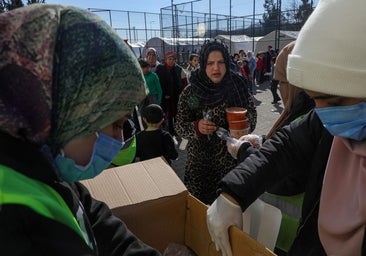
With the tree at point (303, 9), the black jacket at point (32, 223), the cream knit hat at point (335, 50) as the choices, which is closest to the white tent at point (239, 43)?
the tree at point (303, 9)

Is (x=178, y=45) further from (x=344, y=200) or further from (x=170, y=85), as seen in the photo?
(x=344, y=200)

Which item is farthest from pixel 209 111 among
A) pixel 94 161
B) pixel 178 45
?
pixel 178 45

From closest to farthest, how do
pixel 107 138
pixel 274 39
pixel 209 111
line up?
pixel 107 138, pixel 209 111, pixel 274 39

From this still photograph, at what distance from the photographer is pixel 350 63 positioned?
0.81m

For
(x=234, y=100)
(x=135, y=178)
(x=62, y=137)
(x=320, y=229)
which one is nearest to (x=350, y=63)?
(x=320, y=229)

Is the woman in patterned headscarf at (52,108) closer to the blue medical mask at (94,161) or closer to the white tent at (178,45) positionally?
the blue medical mask at (94,161)

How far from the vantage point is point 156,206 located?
1.32 m

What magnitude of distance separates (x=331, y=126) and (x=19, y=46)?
820 millimetres

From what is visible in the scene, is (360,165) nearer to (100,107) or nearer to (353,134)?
(353,134)

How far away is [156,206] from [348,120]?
806 mm

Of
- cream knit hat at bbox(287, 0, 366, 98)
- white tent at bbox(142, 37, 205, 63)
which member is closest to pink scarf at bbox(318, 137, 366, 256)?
cream knit hat at bbox(287, 0, 366, 98)

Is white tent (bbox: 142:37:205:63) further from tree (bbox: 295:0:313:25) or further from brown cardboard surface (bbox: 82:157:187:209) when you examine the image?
brown cardboard surface (bbox: 82:157:187:209)

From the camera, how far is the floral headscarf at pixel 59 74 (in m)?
0.62

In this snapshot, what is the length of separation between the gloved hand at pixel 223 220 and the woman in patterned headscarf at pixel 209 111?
1.05 metres
